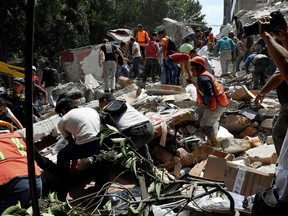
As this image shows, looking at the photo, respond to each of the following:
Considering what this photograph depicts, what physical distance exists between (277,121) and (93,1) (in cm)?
2390

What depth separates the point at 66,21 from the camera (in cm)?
2111

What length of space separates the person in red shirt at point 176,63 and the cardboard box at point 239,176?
529 centimetres

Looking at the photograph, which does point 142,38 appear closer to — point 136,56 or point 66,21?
point 136,56

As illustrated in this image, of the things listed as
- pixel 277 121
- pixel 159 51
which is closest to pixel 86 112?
pixel 277 121

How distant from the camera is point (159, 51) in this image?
1215 centimetres

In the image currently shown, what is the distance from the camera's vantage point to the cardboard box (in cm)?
410

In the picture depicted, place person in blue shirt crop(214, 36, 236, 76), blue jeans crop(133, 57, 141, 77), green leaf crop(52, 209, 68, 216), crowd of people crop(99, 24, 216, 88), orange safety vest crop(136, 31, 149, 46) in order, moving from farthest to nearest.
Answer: orange safety vest crop(136, 31, 149, 46), blue jeans crop(133, 57, 141, 77), person in blue shirt crop(214, 36, 236, 76), crowd of people crop(99, 24, 216, 88), green leaf crop(52, 209, 68, 216)

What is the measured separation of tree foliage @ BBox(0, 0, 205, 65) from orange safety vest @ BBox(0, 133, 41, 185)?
10.1 meters

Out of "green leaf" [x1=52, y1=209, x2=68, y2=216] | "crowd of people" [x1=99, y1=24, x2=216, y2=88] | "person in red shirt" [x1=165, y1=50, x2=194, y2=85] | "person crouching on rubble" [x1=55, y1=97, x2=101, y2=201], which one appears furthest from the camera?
"crowd of people" [x1=99, y1=24, x2=216, y2=88]

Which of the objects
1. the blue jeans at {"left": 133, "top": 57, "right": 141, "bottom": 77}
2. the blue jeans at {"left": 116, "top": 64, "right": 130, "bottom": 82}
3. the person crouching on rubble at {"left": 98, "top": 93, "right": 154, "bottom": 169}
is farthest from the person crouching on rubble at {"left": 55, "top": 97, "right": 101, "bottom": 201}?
the blue jeans at {"left": 133, "top": 57, "right": 141, "bottom": 77}

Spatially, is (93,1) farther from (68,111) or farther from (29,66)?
(29,66)

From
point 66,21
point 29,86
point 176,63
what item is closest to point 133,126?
point 29,86

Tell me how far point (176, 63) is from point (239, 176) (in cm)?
609

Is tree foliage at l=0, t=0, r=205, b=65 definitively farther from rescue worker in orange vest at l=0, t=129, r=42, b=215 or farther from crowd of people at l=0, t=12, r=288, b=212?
rescue worker in orange vest at l=0, t=129, r=42, b=215
